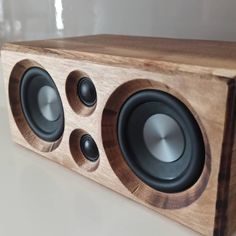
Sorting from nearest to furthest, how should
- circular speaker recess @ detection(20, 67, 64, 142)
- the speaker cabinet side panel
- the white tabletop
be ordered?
the speaker cabinet side panel → the white tabletop → circular speaker recess @ detection(20, 67, 64, 142)

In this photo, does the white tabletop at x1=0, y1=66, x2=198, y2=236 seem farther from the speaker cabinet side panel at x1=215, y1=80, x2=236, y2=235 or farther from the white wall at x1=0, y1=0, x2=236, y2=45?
the white wall at x1=0, y1=0, x2=236, y2=45

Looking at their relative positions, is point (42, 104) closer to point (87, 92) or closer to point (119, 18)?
point (87, 92)

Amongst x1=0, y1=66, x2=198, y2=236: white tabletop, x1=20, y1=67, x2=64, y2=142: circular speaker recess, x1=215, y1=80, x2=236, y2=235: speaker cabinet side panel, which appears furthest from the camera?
x1=20, y1=67, x2=64, y2=142: circular speaker recess

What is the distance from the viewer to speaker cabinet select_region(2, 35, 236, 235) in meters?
0.44

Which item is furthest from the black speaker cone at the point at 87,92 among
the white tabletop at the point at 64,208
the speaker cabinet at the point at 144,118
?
the white tabletop at the point at 64,208

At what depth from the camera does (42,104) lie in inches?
28.5

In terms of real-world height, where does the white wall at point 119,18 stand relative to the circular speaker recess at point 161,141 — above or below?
above

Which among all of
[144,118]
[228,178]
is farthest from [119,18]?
[228,178]

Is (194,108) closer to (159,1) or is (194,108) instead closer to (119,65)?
(119,65)

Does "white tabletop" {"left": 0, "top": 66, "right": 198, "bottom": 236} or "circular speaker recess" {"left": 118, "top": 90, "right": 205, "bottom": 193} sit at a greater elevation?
"circular speaker recess" {"left": 118, "top": 90, "right": 205, "bottom": 193}

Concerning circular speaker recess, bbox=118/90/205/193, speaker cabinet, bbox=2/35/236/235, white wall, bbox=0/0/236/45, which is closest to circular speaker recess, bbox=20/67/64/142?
speaker cabinet, bbox=2/35/236/235

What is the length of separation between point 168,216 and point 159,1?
1.69 feet

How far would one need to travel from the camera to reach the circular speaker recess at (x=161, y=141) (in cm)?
48

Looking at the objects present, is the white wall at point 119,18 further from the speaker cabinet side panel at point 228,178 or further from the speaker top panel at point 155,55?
the speaker cabinet side panel at point 228,178
